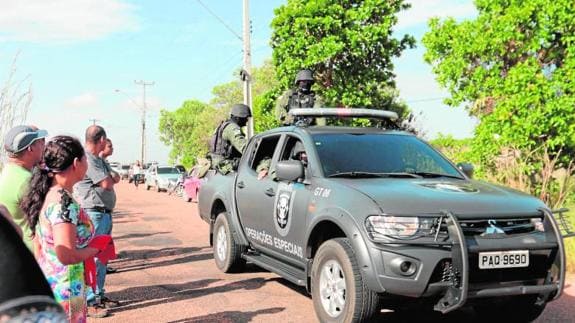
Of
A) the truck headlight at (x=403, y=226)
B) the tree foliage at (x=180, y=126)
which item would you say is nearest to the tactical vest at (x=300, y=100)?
the truck headlight at (x=403, y=226)

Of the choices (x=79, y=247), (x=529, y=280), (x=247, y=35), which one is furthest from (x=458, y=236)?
(x=247, y=35)

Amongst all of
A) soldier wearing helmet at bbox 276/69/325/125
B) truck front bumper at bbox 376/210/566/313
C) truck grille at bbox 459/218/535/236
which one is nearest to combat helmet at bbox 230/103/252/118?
soldier wearing helmet at bbox 276/69/325/125

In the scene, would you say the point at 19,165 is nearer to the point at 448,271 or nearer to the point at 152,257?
the point at 448,271

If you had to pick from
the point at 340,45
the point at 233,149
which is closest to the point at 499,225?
the point at 233,149

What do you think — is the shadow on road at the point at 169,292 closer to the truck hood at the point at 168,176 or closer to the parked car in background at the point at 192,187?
the parked car in background at the point at 192,187

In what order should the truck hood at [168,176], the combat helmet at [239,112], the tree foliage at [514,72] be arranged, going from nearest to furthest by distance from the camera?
1. the combat helmet at [239,112]
2. the tree foliage at [514,72]
3. the truck hood at [168,176]

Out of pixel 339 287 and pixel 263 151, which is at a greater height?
pixel 263 151

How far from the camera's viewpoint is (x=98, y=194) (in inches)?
236

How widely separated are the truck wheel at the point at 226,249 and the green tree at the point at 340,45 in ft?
40.9

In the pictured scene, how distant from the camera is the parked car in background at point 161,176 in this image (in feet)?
98.9

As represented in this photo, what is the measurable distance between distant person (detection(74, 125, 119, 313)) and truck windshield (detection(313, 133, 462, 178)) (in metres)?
2.16

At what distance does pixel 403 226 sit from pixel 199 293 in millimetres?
3084

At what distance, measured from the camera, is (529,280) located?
4.27m

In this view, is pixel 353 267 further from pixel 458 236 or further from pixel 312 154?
pixel 312 154
